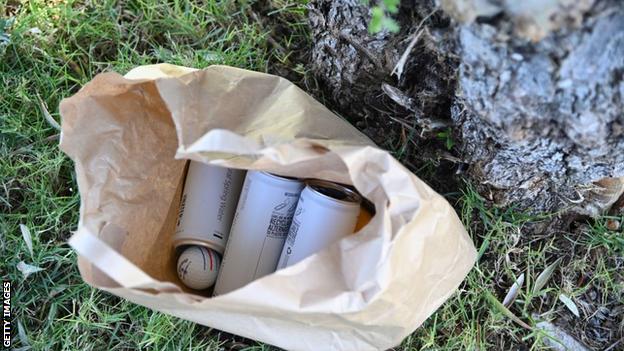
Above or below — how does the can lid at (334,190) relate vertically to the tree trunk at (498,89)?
below

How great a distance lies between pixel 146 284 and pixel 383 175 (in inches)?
16.7

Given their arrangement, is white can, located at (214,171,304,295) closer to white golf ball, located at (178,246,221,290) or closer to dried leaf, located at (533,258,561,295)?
white golf ball, located at (178,246,221,290)

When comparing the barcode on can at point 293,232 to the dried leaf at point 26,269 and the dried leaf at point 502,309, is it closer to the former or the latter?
the dried leaf at point 502,309

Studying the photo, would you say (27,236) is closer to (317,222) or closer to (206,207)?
(206,207)

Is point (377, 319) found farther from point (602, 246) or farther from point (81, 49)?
point (81, 49)

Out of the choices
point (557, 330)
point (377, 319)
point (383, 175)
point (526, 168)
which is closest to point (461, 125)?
point (526, 168)

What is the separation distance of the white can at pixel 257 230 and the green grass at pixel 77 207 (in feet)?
0.73

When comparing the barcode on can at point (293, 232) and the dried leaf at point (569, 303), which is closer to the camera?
the barcode on can at point (293, 232)

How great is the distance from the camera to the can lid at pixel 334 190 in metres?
1.27

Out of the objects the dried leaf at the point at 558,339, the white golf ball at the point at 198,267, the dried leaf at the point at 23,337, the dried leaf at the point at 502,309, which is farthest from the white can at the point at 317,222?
the dried leaf at the point at 23,337

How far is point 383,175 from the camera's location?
105 centimetres

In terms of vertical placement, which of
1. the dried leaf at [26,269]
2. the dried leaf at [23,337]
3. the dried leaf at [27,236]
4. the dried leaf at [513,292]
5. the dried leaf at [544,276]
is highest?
the dried leaf at [544,276]

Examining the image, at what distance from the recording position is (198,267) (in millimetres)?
1312

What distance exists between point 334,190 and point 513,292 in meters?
0.51
